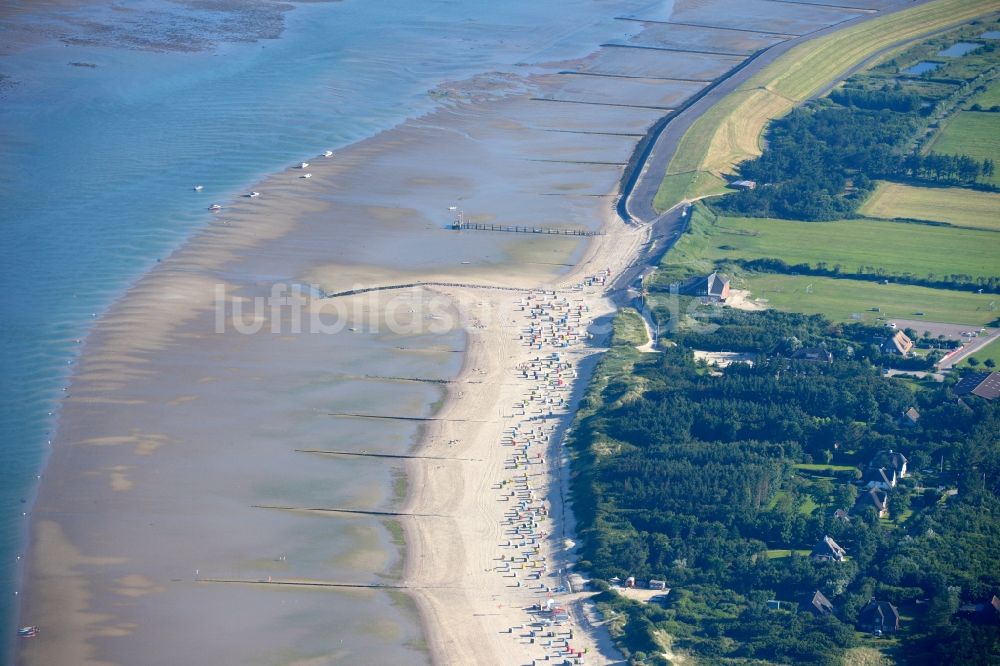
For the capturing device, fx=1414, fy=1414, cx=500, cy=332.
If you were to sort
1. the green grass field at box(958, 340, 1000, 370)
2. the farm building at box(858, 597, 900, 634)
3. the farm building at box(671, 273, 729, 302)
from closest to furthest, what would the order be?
the farm building at box(858, 597, 900, 634), the green grass field at box(958, 340, 1000, 370), the farm building at box(671, 273, 729, 302)

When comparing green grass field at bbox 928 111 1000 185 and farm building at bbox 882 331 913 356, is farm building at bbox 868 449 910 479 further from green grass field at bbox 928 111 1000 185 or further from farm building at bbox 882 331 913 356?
green grass field at bbox 928 111 1000 185

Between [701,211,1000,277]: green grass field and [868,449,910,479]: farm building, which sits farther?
[701,211,1000,277]: green grass field

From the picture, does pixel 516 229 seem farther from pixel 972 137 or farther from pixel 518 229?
pixel 972 137

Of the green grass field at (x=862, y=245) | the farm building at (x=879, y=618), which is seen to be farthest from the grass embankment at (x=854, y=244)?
the farm building at (x=879, y=618)

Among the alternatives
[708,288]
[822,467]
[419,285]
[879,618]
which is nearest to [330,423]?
[419,285]

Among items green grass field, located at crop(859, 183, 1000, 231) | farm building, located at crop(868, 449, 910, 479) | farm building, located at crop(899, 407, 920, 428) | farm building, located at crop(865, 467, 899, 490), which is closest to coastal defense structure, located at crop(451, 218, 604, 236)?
green grass field, located at crop(859, 183, 1000, 231)

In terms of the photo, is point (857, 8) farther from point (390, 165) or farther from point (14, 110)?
point (14, 110)

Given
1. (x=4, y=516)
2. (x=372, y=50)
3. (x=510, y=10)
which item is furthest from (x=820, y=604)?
(x=510, y=10)
